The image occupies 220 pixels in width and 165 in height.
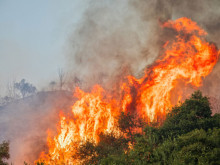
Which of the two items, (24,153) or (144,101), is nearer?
(144,101)

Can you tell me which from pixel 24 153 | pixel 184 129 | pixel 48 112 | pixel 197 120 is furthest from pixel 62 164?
pixel 48 112

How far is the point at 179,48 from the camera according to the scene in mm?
36500

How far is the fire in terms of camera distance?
35438mm

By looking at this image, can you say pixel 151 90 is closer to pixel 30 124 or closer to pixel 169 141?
pixel 169 141

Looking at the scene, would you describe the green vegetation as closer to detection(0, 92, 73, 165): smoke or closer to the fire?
the fire

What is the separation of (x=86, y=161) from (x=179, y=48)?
24.5 m

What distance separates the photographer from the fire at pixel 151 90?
35438 millimetres

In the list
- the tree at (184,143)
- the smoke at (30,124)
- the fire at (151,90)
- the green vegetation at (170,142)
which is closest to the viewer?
the tree at (184,143)

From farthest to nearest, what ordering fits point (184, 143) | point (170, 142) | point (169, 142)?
point (169, 142) → point (170, 142) → point (184, 143)

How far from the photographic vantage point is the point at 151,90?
38.9 meters

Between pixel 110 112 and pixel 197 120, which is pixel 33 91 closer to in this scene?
pixel 110 112

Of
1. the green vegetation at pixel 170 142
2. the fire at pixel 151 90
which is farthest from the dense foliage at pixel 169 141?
the fire at pixel 151 90

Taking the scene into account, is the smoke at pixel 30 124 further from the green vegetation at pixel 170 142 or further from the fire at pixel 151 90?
the green vegetation at pixel 170 142

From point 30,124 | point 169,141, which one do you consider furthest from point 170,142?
point 30,124
